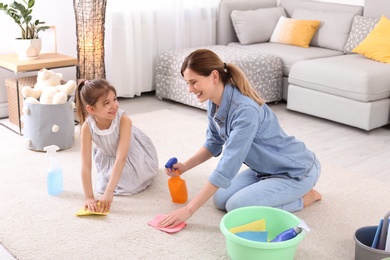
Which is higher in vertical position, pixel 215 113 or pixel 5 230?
pixel 215 113

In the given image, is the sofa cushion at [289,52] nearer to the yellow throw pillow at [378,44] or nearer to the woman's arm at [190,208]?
the yellow throw pillow at [378,44]

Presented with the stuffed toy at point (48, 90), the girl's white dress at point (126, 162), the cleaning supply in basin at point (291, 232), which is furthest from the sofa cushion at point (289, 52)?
the cleaning supply in basin at point (291, 232)

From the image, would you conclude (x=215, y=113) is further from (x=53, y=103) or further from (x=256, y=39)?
(x=256, y=39)

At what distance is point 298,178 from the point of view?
2.63 metres

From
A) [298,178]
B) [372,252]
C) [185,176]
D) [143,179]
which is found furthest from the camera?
[185,176]

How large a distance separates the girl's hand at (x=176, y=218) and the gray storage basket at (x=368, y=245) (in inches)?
26.3

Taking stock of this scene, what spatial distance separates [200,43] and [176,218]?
2904 millimetres

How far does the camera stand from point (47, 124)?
11.3 ft

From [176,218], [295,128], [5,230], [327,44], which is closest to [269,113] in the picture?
[176,218]

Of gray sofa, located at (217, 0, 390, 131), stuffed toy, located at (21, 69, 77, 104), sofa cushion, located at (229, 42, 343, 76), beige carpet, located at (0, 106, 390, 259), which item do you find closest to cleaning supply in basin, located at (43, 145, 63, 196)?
beige carpet, located at (0, 106, 390, 259)

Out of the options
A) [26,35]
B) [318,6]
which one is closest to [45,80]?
[26,35]

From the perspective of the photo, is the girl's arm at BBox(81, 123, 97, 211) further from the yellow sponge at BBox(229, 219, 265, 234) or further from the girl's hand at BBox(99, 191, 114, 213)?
the yellow sponge at BBox(229, 219, 265, 234)

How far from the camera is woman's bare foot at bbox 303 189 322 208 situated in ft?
8.92

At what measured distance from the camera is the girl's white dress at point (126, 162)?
2793mm
